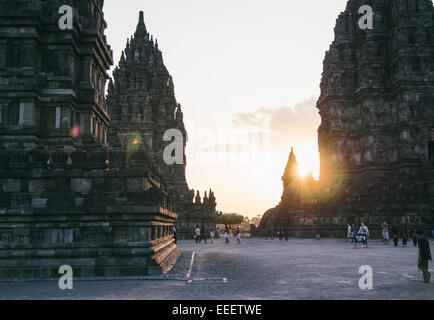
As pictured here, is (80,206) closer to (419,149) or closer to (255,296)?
(255,296)

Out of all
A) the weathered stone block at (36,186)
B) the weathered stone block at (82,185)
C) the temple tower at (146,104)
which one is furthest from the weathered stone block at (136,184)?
the temple tower at (146,104)

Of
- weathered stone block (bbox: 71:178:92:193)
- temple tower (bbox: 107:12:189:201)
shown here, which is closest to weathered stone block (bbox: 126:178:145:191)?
weathered stone block (bbox: 71:178:92:193)

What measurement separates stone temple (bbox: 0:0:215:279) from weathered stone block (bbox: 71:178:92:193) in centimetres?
4

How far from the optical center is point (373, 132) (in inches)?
2312

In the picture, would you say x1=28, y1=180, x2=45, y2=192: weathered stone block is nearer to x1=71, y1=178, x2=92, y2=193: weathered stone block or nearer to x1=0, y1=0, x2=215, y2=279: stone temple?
x1=0, y1=0, x2=215, y2=279: stone temple

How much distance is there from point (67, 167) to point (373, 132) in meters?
52.1

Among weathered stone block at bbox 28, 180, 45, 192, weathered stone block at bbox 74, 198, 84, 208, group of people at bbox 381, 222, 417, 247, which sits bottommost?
group of people at bbox 381, 222, 417, 247

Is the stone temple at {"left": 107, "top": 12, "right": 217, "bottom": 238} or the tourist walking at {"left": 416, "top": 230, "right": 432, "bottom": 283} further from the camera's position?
the stone temple at {"left": 107, "top": 12, "right": 217, "bottom": 238}

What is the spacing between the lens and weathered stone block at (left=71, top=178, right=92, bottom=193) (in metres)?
15.4

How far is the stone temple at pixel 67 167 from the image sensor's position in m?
14.7

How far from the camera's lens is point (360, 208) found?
4703 centimetres

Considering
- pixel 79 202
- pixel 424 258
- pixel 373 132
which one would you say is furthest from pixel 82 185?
pixel 373 132

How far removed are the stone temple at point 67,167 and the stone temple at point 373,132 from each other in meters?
31.2

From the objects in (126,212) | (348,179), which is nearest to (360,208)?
(348,179)
